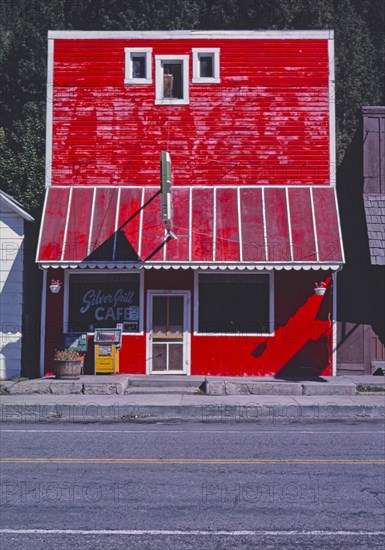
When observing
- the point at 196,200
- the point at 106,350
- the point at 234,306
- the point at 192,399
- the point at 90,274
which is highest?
the point at 196,200

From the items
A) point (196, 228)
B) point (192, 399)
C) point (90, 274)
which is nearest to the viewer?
point (192, 399)

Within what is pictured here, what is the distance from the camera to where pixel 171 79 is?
21.1 meters

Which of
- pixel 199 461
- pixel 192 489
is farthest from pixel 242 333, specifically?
pixel 192 489

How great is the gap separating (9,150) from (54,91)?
18.8 m

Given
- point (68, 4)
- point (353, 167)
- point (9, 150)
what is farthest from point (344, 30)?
point (353, 167)

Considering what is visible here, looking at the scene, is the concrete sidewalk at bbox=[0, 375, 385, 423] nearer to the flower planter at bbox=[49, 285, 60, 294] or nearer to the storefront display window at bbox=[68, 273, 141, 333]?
the storefront display window at bbox=[68, 273, 141, 333]

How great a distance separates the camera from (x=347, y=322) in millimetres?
20141

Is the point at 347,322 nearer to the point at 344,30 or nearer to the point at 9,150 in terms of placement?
the point at 9,150

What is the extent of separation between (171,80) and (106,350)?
768 centimetres

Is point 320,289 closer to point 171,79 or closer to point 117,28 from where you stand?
point 171,79

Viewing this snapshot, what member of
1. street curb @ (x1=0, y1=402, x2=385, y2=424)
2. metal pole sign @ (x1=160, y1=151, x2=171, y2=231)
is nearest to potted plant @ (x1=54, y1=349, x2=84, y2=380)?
street curb @ (x1=0, y1=402, x2=385, y2=424)

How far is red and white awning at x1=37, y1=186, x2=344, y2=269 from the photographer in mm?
18812

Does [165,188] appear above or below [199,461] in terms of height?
above

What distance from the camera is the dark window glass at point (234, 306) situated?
781 inches
